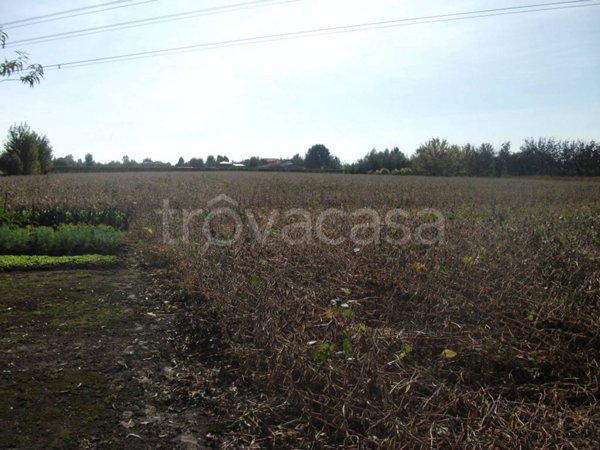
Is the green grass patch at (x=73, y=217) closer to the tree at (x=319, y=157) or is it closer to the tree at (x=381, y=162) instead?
the tree at (x=381, y=162)

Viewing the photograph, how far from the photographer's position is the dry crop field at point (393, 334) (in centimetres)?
297

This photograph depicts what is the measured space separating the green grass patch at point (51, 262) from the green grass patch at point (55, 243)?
53cm

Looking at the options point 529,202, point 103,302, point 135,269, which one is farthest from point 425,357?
point 529,202

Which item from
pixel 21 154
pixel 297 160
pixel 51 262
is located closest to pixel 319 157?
pixel 297 160

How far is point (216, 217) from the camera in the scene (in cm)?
896

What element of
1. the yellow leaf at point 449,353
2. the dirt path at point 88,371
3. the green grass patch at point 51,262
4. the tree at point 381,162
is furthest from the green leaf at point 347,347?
the tree at point 381,162

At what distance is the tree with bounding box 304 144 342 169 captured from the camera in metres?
71.9

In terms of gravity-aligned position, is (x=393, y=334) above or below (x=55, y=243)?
below

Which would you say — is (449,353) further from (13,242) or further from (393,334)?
(13,242)

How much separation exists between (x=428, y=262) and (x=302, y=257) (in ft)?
5.22

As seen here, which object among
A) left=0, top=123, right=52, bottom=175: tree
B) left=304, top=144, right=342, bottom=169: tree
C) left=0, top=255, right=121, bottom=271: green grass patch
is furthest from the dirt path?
left=304, top=144, right=342, bottom=169: tree

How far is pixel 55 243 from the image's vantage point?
8.23 m

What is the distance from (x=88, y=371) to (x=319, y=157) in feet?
233

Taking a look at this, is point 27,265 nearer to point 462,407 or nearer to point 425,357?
point 425,357
